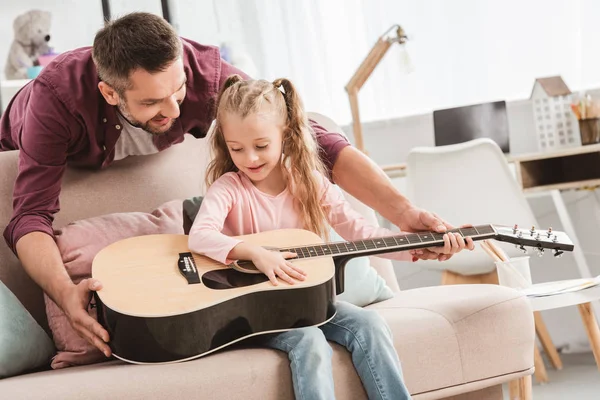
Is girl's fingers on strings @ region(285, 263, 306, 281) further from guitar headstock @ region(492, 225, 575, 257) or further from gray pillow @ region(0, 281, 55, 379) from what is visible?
gray pillow @ region(0, 281, 55, 379)

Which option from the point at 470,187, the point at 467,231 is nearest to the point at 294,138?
the point at 467,231

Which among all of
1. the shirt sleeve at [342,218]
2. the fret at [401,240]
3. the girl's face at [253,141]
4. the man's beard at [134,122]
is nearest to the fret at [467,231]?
the fret at [401,240]

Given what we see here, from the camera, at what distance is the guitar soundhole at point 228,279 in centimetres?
152

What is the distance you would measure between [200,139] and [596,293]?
3.76 ft

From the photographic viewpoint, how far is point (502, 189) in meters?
2.81

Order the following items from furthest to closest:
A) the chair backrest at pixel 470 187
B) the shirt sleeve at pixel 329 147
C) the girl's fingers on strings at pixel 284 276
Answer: the chair backrest at pixel 470 187 → the shirt sleeve at pixel 329 147 → the girl's fingers on strings at pixel 284 276

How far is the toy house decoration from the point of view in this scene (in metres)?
3.12

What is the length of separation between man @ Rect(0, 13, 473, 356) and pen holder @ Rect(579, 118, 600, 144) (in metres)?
1.39

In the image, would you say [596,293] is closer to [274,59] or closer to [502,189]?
[502,189]

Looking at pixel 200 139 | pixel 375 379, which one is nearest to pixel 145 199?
pixel 200 139

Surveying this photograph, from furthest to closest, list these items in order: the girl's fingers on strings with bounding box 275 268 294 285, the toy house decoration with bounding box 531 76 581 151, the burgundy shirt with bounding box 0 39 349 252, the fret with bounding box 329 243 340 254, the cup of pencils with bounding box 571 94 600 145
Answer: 1. the toy house decoration with bounding box 531 76 581 151
2. the cup of pencils with bounding box 571 94 600 145
3. the burgundy shirt with bounding box 0 39 349 252
4. the fret with bounding box 329 243 340 254
5. the girl's fingers on strings with bounding box 275 268 294 285

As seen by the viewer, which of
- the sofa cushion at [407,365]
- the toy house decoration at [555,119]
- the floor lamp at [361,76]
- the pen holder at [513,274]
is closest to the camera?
the sofa cushion at [407,365]

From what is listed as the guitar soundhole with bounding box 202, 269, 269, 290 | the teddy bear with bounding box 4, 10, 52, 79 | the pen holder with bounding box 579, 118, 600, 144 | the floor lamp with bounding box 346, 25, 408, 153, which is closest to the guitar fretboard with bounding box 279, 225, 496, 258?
the guitar soundhole with bounding box 202, 269, 269, 290

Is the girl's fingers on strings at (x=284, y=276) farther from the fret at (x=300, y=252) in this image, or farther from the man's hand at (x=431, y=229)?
the man's hand at (x=431, y=229)
